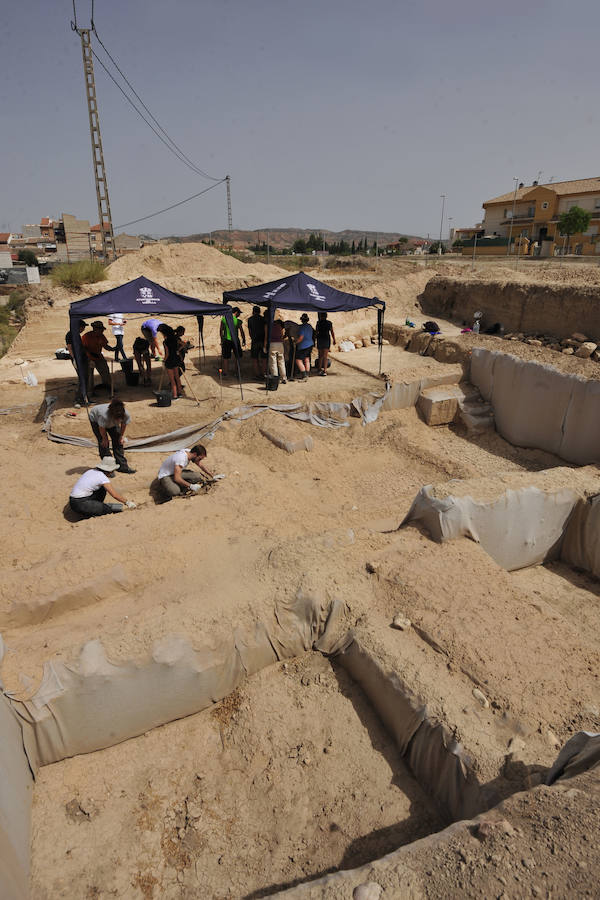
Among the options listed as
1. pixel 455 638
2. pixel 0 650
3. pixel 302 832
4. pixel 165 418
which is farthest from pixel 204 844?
pixel 165 418

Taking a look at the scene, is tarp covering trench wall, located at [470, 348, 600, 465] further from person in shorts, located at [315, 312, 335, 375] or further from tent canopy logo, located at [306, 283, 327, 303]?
tent canopy logo, located at [306, 283, 327, 303]

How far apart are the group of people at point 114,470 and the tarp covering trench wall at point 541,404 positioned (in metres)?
6.89

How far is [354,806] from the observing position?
3.64 metres

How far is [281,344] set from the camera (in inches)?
429

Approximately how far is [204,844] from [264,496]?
4447 mm

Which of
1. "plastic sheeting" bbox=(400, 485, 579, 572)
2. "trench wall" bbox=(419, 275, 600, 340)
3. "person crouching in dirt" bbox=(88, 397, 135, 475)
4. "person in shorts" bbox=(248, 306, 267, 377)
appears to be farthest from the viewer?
"trench wall" bbox=(419, 275, 600, 340)

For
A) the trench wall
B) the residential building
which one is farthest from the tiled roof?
the trench wall

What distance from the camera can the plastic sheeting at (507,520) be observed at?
Answer: 18.8 feet

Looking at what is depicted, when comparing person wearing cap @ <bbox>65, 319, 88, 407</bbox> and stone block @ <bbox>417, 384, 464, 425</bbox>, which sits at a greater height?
person wearing cap @ <bbox>65, 319, 88, 407</bbox>

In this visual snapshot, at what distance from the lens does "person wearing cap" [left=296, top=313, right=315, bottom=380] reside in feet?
Answer: 36.9

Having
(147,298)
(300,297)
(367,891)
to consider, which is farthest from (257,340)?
(367,891)

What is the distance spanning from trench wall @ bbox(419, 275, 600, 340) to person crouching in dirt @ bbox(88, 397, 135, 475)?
11035 millimetres

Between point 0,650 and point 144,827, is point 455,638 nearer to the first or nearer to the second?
point 144,827

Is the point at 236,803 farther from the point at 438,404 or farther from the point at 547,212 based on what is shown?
the point at 547,212
